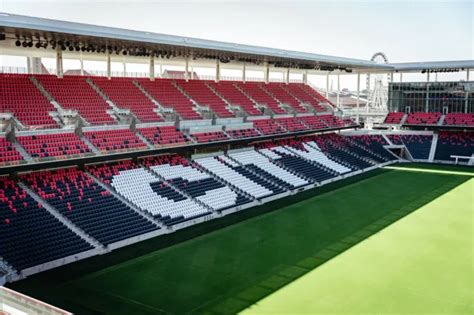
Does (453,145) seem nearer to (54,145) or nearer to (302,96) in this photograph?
(302,96)

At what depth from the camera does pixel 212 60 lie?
37688 mm

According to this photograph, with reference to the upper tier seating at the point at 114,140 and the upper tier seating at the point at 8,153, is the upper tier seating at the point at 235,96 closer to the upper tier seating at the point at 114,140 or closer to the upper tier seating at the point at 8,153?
the upper tier seating at the point at 114,140

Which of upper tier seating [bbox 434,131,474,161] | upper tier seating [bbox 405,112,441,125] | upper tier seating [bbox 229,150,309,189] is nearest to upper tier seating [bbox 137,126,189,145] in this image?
upper tier seating [bbox 229,150,309,189]

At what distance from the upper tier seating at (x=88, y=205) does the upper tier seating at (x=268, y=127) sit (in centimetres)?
1670

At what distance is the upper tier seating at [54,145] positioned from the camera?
74.6 feet

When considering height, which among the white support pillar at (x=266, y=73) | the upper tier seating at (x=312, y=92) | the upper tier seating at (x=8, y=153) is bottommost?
the upper tier seating at (x=8, y=153)

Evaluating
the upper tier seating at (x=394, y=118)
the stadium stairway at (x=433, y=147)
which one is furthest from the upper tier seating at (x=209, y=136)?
the upper tier seating at (x=394, y=118)

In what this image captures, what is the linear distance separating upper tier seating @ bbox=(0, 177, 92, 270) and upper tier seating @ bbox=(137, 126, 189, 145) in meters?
9.11

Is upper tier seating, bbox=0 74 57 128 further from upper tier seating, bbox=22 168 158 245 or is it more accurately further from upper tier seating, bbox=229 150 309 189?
upper tier seating, bbox=229 150 309 189

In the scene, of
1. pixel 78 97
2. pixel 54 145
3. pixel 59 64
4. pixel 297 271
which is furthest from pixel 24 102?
pixel 297 271

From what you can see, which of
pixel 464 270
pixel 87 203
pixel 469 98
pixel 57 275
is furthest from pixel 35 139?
pixel 469 98

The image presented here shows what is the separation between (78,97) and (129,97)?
3801 mm

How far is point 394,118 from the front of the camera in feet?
178

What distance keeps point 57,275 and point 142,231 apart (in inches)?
211
